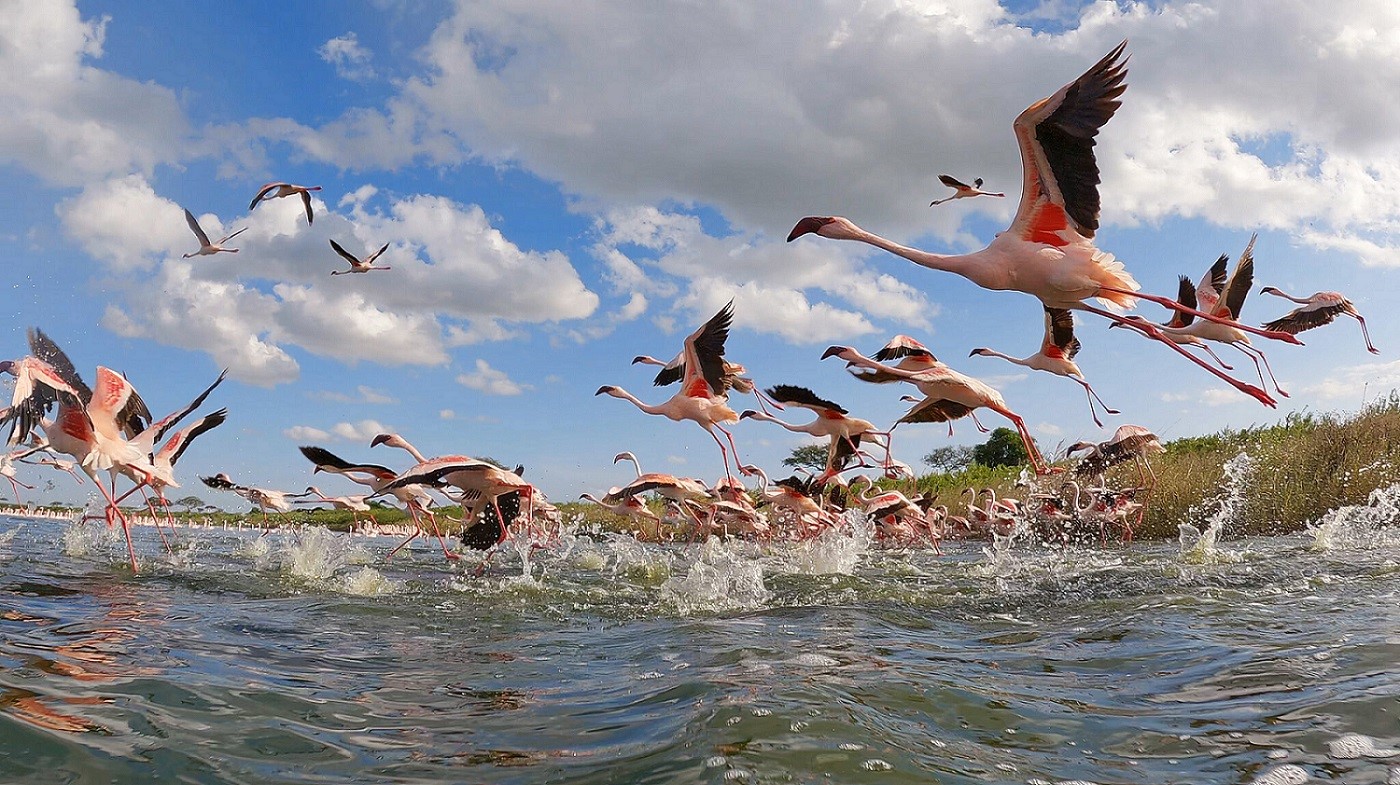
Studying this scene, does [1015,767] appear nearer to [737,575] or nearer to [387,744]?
[387,744]

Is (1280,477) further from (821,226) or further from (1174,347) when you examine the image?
(821,226)

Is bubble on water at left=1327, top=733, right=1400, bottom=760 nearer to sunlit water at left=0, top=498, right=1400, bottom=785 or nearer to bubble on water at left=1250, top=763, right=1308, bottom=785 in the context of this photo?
sunlit water at left=0, top=498, right=1400, bottom=785

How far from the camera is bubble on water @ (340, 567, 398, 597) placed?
29.0 feet

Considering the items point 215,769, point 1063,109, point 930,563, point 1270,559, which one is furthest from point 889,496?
point 215,769

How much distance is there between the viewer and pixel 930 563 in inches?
525

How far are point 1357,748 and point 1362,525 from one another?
447 inches

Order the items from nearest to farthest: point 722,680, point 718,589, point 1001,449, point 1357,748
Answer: point 1357,748
point 722,680
point 718,589
point 1001,449

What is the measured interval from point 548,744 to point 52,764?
5.10 feet

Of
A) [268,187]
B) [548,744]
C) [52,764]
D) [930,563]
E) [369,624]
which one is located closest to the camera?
[52,764]

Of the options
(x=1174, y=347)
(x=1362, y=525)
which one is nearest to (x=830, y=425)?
(x=1174, y=347)

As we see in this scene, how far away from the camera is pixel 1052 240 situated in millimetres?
7094

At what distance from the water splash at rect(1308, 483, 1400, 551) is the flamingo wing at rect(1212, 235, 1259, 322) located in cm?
263

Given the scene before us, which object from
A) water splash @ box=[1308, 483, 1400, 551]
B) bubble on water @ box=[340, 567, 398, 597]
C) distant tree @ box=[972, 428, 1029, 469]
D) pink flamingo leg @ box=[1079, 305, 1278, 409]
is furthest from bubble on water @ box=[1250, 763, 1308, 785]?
distant tree @ box=[972, 428, 1029, 469]

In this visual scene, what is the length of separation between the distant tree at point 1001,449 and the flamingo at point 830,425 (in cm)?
2616
